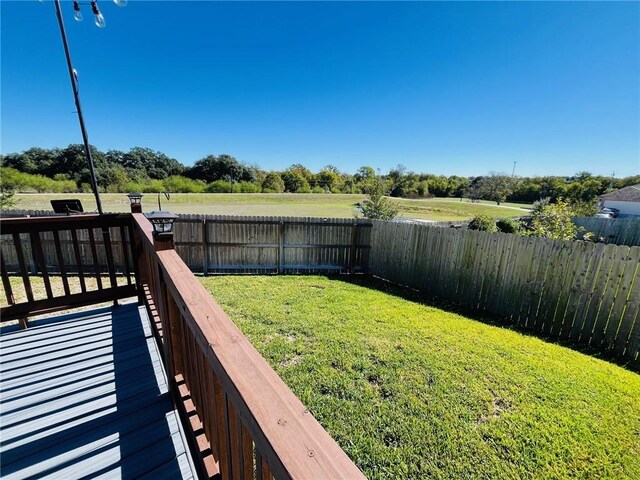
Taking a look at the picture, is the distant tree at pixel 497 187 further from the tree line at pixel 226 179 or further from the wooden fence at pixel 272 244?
the wooden fence at pixel 272 244

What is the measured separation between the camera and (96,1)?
13.5 ft

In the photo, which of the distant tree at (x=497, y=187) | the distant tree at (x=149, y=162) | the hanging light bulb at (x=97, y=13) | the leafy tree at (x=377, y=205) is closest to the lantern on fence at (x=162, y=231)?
the hanging light bulb at (x=97, y=13)

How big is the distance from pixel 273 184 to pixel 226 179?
7766 mm

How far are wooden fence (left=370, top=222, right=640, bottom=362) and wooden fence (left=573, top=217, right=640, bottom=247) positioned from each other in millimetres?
10093

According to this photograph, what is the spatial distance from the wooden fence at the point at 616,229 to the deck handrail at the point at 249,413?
1591 centimetres

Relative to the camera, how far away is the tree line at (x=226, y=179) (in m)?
31.4

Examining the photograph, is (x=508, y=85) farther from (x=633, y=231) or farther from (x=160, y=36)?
(x=160, y=36)

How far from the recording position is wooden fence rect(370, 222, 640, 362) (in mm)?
3873

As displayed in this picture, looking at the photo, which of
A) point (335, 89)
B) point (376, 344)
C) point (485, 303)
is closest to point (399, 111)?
point (335, 89)

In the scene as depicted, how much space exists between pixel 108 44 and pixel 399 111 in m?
16.5

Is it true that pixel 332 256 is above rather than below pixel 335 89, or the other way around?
below

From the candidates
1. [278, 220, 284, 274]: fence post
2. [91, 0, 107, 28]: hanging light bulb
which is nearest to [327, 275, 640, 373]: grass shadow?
[278, 220, 284, 274]: fence post

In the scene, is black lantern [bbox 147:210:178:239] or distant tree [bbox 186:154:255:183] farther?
distant tree [bbox 186:154:255:183]

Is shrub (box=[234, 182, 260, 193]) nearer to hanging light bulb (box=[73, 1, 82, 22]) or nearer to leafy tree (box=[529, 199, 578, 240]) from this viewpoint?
hanging light bulb (box=[73, 1, 82, 22])
